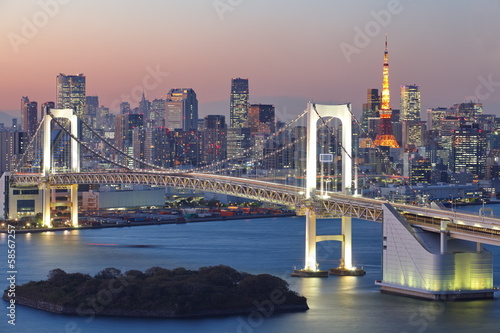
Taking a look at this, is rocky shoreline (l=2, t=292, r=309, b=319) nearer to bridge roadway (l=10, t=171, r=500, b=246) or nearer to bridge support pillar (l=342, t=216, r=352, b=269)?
bridge roadway (l=10, t=171, r=500, b=246)

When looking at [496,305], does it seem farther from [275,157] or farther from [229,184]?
[275,157]

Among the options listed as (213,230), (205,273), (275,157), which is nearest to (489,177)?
(275,157)

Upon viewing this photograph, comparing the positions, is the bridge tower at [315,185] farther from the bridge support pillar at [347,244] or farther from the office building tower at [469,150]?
the office building tower at [469,150]

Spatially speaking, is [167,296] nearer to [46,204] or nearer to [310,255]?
[310,255]

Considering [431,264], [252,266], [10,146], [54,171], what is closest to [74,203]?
[54,171]

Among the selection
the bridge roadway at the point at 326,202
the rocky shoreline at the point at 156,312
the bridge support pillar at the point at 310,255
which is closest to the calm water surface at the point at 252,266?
the rocky shoreline at the point at 156,312

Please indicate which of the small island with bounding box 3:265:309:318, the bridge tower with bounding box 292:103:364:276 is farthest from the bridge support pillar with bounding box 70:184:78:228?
the small island with bounding box 3:265:309:318
